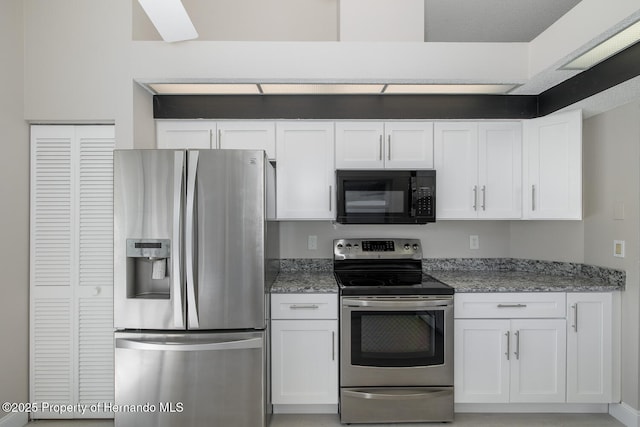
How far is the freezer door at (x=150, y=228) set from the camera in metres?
2.10

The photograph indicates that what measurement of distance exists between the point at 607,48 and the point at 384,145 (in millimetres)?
1388

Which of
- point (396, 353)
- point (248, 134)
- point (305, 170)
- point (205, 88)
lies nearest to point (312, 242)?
point (305, 170)

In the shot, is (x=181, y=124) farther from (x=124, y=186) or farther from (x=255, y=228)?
(x=255, y=228)

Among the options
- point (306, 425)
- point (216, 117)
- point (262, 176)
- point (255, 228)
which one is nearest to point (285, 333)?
point (306, 425)

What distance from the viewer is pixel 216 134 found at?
271cm

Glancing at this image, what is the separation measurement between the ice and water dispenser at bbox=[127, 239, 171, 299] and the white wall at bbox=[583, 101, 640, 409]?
9.54 feet

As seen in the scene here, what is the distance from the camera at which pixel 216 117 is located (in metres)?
2.71

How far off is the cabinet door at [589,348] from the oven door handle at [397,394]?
88 centimetres

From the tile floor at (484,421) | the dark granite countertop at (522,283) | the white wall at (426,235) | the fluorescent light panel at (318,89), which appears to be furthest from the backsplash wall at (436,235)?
the tile floor at (484,421)

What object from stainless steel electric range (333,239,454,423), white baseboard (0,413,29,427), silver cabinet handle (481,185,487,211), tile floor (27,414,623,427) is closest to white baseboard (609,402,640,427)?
tile floor (27,414,623,427)

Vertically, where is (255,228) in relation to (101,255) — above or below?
above

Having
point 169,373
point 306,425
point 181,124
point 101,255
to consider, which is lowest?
point 306,425

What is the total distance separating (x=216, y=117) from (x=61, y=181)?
1121 millimetres

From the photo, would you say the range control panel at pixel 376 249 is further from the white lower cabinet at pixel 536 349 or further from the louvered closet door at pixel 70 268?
the louvered closet door at pixel 70 268
